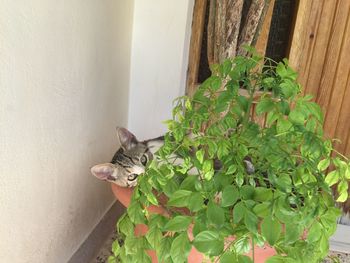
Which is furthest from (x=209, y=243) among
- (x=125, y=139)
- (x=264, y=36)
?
(x=264, y=36)

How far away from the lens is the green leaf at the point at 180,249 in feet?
1.89

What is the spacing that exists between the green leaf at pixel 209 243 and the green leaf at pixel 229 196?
5cm

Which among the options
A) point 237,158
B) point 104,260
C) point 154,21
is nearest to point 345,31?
point 154,21

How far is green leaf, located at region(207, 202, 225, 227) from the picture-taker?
0.57m

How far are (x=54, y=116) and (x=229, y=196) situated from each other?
0.52 meters

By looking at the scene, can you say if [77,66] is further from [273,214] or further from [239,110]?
[273,214]

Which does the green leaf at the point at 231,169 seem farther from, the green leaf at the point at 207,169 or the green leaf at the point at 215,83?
the green leaf at the point at 215,83

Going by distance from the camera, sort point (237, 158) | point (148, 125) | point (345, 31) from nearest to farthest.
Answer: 1. point (237, 158)
2. point (345, 31)
3. point (148, 125)

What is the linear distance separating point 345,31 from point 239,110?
900mm

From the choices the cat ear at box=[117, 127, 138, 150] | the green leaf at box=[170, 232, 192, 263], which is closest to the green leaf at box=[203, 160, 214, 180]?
the green leaf at box=[170, 232, 192, 263]

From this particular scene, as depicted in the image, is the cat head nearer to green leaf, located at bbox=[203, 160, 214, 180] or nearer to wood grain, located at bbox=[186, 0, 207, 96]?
green leaf, located at bbox=[203, 160, 214, 180]

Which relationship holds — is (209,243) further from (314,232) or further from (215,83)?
(215,83)

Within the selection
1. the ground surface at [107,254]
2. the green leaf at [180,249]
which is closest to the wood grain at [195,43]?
the ground surface at [107,254]

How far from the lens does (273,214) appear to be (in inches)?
21.7
